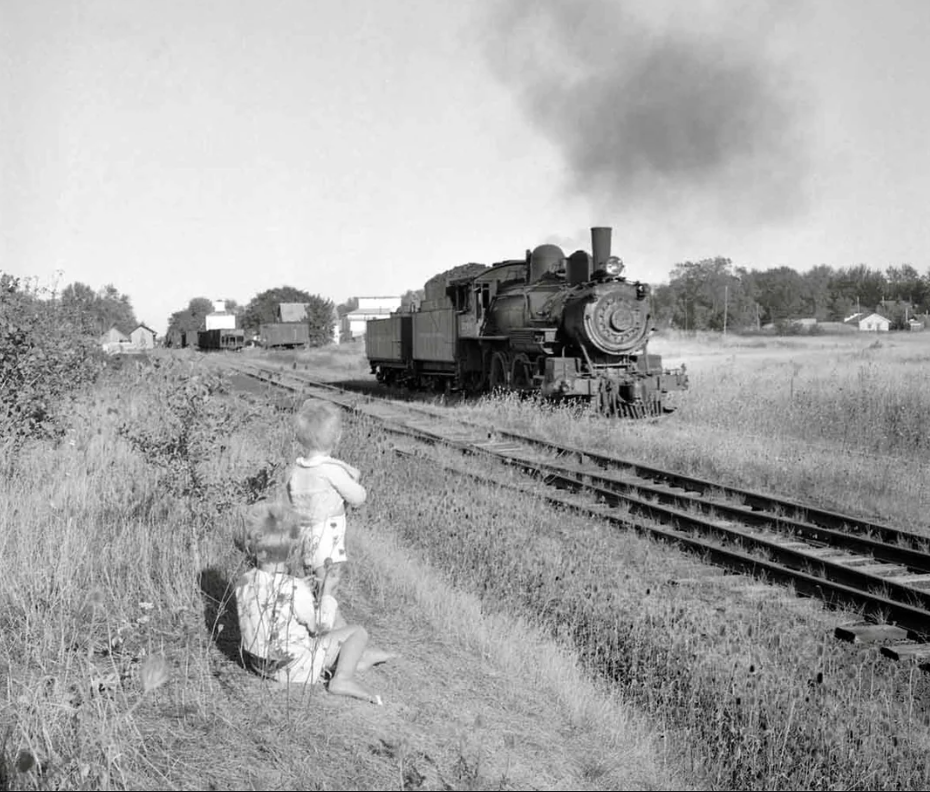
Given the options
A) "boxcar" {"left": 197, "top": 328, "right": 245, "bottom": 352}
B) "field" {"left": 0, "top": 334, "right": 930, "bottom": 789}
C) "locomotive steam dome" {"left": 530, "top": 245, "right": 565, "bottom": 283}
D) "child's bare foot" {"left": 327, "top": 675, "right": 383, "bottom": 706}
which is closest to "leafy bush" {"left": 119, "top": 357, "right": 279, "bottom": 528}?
"field" {"left": 0, "top": 334, "right": 930, "bottom": 789}

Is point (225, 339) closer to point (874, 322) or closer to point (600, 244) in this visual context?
point (600, 244)

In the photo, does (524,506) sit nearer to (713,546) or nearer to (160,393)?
(713,546)

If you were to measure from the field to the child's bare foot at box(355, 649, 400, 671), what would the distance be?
0.06 meters

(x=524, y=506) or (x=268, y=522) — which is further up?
(x=268, y=522)

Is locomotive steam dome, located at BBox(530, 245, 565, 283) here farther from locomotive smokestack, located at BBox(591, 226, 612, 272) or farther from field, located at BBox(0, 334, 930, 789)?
field, located at BBox(0, 334, 930, 789)

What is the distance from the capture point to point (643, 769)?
3.53 metres

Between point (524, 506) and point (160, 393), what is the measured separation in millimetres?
3881

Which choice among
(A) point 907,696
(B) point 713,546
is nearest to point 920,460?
(B) point 713,546

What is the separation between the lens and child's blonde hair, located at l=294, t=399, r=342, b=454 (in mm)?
4078

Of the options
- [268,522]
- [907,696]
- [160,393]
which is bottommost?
[907,696]

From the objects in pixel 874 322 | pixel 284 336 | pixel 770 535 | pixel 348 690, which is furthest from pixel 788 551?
pixel 874 322

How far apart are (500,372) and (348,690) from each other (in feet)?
49.1

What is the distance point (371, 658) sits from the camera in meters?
4.13

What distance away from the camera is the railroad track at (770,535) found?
5.91m
